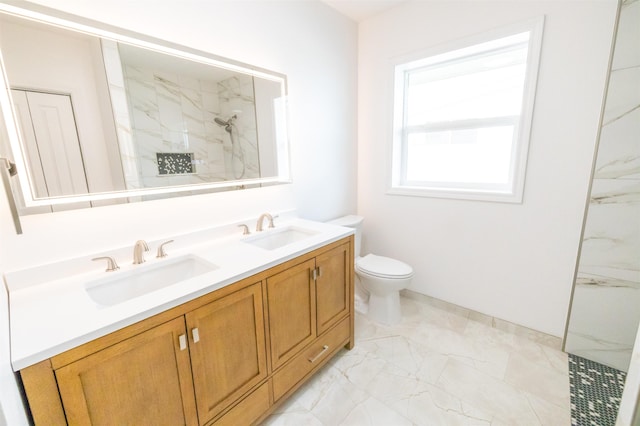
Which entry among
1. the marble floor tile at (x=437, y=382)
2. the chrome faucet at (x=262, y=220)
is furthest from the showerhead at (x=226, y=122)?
the marble floor tile at (x=437, y=382)

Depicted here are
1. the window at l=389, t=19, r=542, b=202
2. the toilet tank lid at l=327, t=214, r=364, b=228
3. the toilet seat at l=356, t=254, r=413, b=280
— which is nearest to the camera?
the window at l=389, t=19, r=542, b=202

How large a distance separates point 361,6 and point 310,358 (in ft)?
8.47

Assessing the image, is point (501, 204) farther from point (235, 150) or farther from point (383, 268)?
point (235, 150)

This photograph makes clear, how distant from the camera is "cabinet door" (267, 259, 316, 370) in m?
1.31

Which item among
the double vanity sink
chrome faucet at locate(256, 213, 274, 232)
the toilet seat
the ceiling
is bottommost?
Result: the toilet seat

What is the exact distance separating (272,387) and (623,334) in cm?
204

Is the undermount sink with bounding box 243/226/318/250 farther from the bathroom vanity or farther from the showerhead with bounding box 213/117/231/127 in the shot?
the showerhead with bounding box 213/117/231/127

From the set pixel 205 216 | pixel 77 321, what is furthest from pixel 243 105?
pixel 77 321

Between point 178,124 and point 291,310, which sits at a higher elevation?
point 178,124

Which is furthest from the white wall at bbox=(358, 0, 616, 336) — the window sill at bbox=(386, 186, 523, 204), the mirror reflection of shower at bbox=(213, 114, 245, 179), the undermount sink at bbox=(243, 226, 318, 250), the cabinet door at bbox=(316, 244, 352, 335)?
the mirror reflection of shower at bbox=(213, 114, 245, 179)

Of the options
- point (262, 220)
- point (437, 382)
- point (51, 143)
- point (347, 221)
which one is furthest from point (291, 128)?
Answer: point (437, 382)

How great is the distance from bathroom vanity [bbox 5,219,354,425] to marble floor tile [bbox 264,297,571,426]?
16 centimetres

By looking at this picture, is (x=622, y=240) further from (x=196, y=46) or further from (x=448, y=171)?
(x=196, y=46)

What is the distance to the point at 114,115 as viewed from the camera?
1.22 meters
